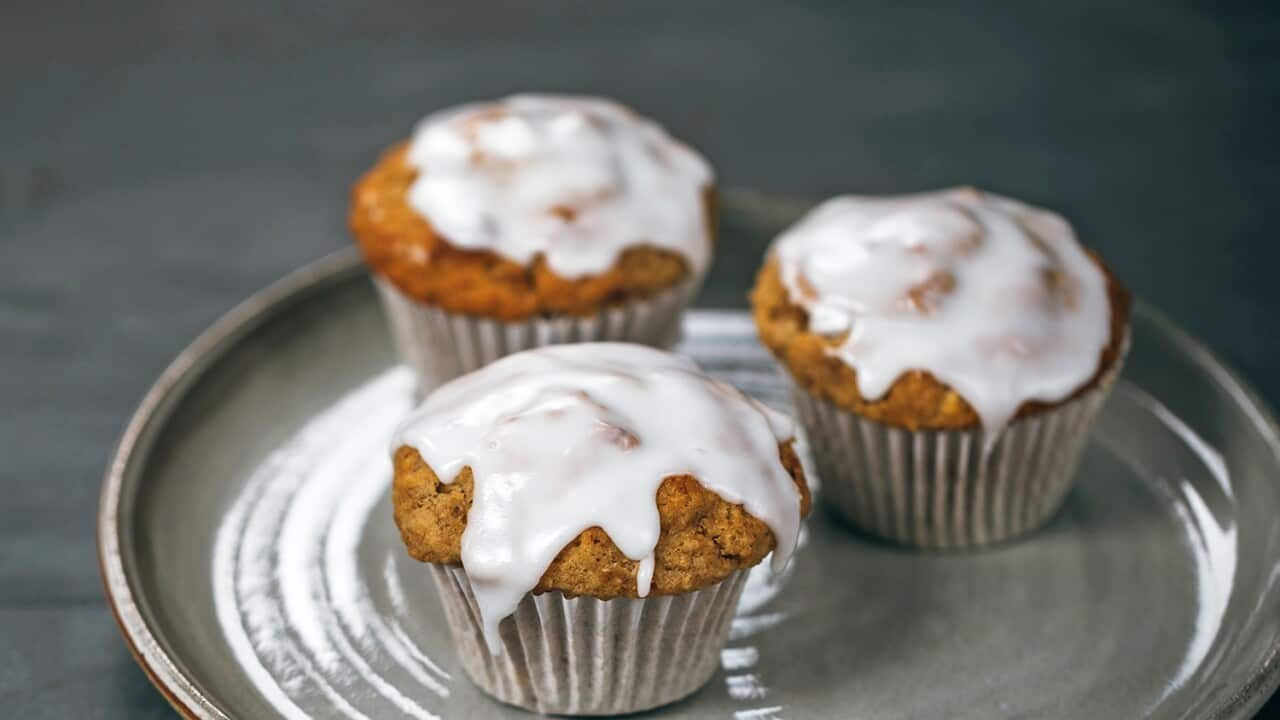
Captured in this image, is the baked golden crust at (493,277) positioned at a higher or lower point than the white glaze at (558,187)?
lower

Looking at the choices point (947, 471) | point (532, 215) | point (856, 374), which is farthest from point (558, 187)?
point (947, 471)

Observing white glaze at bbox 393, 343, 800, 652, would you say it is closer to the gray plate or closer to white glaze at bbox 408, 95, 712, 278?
the gray plate

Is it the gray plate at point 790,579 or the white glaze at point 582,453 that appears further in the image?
the gray plate at point 790,579

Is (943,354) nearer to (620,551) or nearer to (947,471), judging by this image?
(947,471)

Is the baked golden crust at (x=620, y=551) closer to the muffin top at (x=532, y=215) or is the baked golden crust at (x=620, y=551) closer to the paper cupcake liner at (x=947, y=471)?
the paper cupcake liner at (x=947, y=471)

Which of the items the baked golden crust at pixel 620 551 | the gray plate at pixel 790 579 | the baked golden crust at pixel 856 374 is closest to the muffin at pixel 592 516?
the baked golden crust at pixel 620 551

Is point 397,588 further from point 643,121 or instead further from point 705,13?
point 705,13

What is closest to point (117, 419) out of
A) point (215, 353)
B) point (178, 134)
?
point (215, 353)
